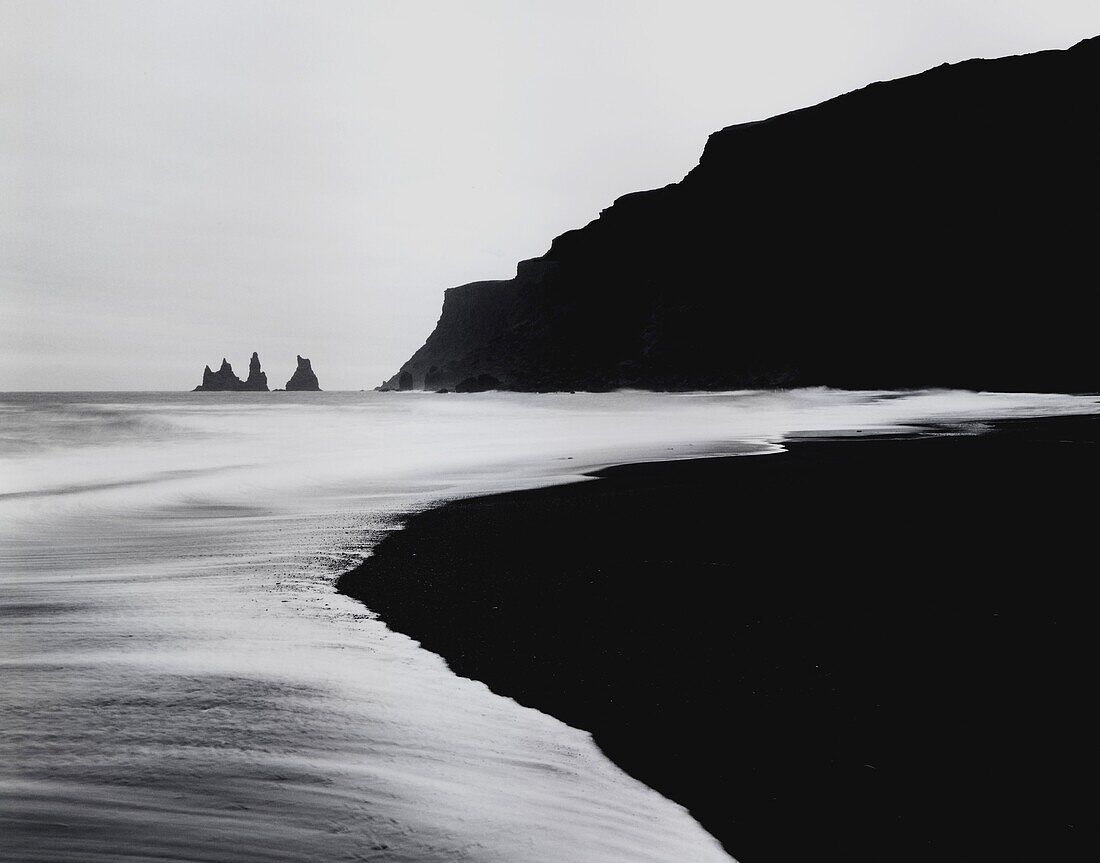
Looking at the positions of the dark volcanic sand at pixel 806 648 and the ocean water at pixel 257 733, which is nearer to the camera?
the ocean water at pixel 257 733

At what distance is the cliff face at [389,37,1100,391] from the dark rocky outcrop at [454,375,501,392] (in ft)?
65.9

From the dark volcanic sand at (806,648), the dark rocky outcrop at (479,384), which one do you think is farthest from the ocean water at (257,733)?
the dark rocky outcrop at (479,384)

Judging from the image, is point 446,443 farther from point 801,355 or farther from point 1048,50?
point 1048,50

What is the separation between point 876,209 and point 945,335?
12.6 metres

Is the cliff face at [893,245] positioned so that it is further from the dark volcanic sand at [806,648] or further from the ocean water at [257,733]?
the ocean water at [257,733]

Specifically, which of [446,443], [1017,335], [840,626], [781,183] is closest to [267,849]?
[840,626]

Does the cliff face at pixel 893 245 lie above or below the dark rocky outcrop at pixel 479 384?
above

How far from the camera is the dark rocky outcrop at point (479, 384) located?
340ft

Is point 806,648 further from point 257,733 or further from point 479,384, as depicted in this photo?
point 479,384

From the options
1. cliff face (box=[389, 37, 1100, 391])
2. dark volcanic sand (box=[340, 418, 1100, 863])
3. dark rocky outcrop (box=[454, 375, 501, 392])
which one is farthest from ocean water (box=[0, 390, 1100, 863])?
dark rocky outcrop (box=[454, 375, 501, 392])

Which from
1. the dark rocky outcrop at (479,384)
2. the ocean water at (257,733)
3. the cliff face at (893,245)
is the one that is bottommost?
the ocean water at (257,733)

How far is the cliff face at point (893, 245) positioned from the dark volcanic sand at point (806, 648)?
2091 inches

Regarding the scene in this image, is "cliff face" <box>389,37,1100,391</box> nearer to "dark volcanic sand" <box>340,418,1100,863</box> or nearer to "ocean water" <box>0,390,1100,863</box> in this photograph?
"dark volcanic sand" <box>340,418,1100,863</box>

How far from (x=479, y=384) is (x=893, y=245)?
177 feet
